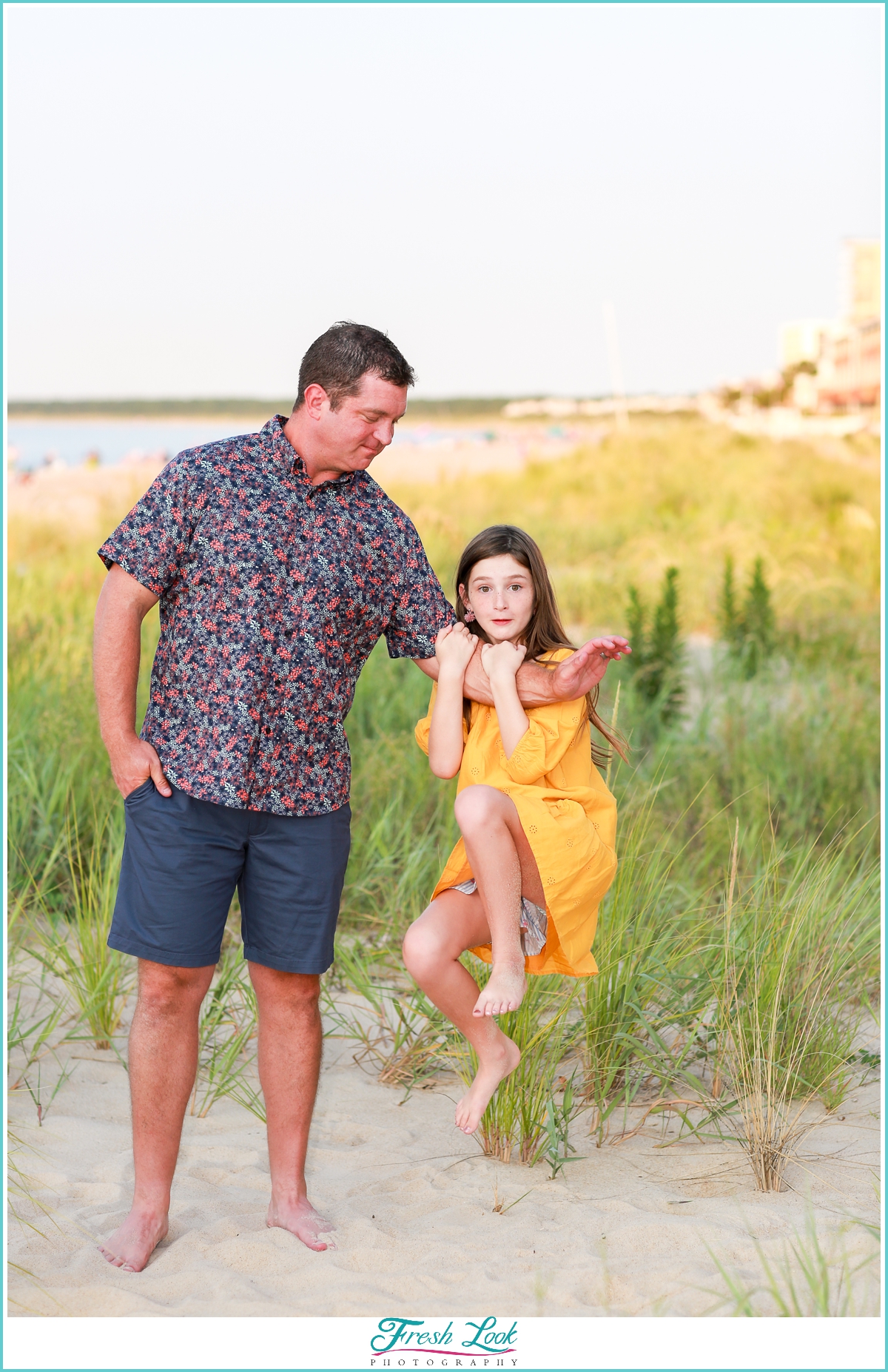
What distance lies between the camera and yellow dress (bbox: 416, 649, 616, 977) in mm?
2977

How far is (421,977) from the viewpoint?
9.57ft

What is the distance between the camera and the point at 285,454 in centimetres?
298

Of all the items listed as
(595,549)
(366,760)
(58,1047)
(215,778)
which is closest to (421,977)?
(215,778)

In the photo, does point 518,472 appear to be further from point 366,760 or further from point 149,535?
point 149,535

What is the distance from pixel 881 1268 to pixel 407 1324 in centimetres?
102

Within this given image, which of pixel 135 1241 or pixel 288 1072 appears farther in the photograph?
pixel 288 1072

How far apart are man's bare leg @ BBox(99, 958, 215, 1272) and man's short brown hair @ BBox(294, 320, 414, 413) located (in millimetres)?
1367

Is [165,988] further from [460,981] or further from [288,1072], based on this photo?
[460,981]

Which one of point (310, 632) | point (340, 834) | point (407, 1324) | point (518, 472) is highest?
point (518, 472)

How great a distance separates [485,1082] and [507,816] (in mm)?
615

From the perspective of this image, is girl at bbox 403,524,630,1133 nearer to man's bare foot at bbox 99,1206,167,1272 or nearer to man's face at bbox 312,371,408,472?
man's face at bbox 312,371,408,472

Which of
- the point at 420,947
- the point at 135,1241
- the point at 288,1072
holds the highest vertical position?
the point at 420,947

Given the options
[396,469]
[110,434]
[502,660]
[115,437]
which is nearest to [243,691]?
[502,660]

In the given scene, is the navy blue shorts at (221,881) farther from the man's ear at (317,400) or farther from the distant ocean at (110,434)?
the distant ocean at (110,434)
